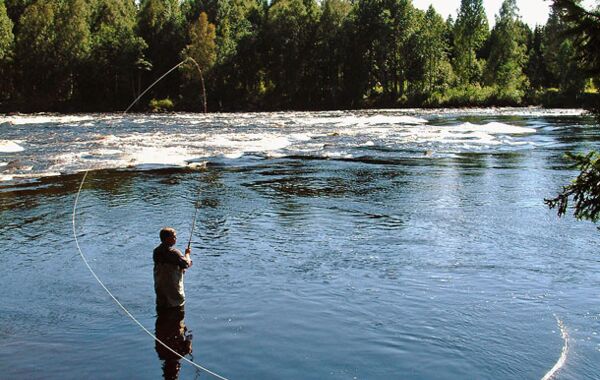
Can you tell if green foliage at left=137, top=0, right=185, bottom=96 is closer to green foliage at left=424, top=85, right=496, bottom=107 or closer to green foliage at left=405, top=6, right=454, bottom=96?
green foliage at left=405, top=6, right=454, bottom=96

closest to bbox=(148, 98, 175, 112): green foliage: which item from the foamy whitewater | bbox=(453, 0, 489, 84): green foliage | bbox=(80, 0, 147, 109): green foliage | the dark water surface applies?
bbox=(80, 0, 147, 109): green foliage

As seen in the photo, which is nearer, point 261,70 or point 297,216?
point 297,216

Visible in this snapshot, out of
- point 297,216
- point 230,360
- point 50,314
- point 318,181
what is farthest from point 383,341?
point 318,181

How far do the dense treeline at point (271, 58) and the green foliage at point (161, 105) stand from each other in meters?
1.36

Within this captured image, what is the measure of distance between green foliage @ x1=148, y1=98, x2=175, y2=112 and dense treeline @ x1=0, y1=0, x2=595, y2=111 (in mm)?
1362

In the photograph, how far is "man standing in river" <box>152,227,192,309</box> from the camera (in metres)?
9.45

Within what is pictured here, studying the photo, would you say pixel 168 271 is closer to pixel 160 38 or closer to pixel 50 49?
pixel 50 49

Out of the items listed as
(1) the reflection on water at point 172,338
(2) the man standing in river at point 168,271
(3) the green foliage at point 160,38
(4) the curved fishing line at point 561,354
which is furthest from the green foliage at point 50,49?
(4) the curved fishing line at point 561,354

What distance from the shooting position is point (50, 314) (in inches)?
384

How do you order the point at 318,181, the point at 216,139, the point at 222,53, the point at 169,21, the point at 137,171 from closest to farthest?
the point at 318,181 → the point at 137,171 → the point at 216,139 → the point at 222,53 → the point at 169,21

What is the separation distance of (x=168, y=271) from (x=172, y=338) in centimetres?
110

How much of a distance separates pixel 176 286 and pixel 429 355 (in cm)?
384

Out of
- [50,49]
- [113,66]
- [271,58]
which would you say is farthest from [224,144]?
[50,49]

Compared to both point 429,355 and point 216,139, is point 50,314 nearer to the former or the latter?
point 429,355
